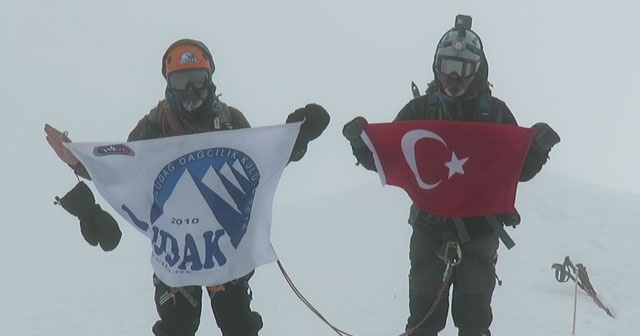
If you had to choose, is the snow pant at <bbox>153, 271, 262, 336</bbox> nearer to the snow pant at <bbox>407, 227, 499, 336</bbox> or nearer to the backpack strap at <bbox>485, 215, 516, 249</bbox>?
the snow pant at <bbox>407, 227, 499, 336</bbox>

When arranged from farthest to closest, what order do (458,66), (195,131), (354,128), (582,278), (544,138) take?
(582,278)
(195,131)
(354,128)
(458,66)
(544,138)

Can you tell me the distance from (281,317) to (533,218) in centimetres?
715

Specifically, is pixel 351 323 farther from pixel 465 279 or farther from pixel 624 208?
pixel 624 208

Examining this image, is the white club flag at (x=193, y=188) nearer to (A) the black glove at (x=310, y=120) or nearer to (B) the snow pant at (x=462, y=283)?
(A) the black glove at (x=310, y=120)

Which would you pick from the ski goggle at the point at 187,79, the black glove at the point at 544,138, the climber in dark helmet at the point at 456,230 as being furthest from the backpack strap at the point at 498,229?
the ski goggle at the point at 187,79

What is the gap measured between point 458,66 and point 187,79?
2415 millimetres

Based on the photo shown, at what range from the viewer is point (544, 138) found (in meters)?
6.52

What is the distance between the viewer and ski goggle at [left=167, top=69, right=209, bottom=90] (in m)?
6.70

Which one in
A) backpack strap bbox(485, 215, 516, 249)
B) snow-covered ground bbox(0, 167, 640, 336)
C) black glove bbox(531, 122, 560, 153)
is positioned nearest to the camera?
black glove bbox(531, 122, 560, 153)

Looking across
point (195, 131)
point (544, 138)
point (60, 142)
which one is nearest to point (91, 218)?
point (60, 142)

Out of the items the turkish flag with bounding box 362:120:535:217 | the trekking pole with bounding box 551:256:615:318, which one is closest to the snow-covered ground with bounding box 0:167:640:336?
the trekking pole with bounding box 551:256:615:318

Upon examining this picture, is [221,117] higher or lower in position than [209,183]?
higher

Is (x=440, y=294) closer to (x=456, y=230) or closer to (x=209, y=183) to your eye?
(x=456, y=230)

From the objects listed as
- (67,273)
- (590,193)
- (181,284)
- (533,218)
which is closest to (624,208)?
(590,193)
